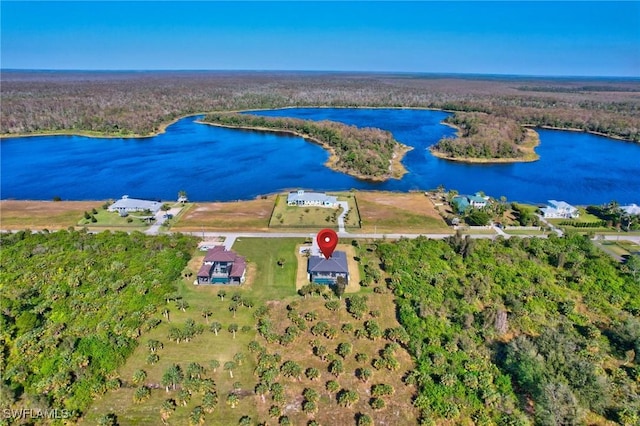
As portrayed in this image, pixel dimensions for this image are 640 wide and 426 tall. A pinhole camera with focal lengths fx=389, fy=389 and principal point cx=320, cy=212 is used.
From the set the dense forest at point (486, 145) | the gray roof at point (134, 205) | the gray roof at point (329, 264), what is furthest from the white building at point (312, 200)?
the dense forest at point (486, 145)

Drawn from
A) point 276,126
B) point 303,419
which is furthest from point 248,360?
point 276,126

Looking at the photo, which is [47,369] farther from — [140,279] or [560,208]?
[560,208]

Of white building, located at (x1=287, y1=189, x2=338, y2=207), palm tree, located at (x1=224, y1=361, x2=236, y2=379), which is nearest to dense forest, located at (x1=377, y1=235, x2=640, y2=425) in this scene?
palm tree, located at (x1=224, y1=361, x2=236, y2=379)

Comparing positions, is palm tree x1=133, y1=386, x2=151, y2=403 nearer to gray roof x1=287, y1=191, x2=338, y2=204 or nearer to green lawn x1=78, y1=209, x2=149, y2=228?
green lawn x1=78, y1=209, x2=149, y2=228

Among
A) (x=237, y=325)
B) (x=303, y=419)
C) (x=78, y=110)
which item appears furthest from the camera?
(x=78, y=110)

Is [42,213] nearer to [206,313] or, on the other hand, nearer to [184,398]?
[206,313]

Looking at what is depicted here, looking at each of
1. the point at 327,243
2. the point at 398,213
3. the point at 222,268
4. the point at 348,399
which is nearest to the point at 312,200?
the point at 398,213

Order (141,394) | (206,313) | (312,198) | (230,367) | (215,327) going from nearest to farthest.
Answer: (141,394) < (230,367) < (215,327) < (206,313) < (312,198)
